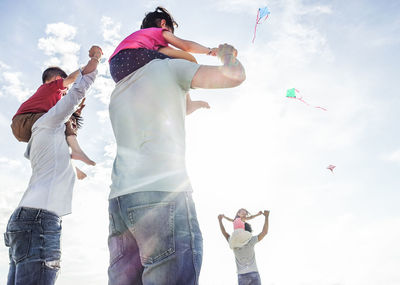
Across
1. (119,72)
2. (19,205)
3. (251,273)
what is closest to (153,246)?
(119,72)

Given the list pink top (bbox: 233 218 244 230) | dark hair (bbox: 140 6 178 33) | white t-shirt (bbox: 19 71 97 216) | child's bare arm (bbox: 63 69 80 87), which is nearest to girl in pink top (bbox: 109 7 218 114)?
dark hair (bbox: 140 6 178 33)

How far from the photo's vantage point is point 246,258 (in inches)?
339

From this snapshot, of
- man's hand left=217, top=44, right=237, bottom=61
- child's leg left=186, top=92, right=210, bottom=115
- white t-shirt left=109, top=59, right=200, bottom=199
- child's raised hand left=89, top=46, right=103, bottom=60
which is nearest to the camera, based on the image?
white t-shirt left=109, top=59, right=200, bottom=199

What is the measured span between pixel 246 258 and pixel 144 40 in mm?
7678

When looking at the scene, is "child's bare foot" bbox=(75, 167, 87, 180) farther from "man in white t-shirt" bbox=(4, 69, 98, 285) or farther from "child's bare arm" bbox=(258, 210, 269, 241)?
"child's bare arm" bbox=(258, 210, 269, 241)

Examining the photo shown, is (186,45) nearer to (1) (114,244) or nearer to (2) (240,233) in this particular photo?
(1) (114,244)

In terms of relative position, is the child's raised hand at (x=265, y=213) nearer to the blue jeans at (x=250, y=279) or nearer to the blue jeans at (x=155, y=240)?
the blue jeans at (x=250, y=279)

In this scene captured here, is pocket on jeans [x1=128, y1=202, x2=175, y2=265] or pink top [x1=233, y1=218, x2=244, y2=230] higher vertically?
pink top [x1=233, y1=218, x2=244, y2=230]

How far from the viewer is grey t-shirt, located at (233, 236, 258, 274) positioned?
8469mm

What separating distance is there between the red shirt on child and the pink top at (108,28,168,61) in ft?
6.33

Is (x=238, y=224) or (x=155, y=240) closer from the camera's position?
(x=155, y=240)

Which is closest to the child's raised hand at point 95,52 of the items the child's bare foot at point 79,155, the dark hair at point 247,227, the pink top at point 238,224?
the child's bare foot at point 79,155

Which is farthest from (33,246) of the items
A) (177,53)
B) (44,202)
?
(177,53)

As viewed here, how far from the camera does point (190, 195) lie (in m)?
1.70
